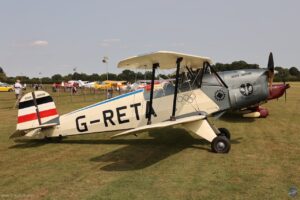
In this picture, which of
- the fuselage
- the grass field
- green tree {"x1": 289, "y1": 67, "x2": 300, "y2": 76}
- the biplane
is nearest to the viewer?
the grass field

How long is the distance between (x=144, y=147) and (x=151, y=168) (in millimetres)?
2167

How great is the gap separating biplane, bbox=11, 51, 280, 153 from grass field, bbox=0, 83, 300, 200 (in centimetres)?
51

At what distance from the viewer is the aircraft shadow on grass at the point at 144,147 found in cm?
702

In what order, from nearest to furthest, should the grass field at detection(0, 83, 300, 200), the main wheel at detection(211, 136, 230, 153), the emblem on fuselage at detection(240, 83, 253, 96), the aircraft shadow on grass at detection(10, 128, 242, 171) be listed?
the grass field at detection(0, 83, 300, 200)
the aircraft shadow on grass at detection(10, 128, 242, 171)
the main wheel at detection(211, 136, 230, 153)
the emblem on fuselage at detection(240, 83, 253, 96)

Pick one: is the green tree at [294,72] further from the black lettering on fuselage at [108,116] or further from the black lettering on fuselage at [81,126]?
the black lettering on fuselage at [81,126]

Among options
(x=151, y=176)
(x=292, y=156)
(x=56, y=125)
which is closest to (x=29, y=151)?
(x=56, y=125)

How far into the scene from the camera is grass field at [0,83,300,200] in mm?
5176

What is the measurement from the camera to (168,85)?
28.8 feet

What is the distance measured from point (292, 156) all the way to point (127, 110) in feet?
14.1

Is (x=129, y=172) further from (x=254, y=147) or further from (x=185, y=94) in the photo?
(x=254, y=147)

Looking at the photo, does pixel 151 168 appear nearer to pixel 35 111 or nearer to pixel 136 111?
pixel 136 111

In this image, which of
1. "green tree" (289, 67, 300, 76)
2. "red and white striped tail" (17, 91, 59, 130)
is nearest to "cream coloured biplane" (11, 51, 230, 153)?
"red and white striped tail" (17, 91, 59, 130)

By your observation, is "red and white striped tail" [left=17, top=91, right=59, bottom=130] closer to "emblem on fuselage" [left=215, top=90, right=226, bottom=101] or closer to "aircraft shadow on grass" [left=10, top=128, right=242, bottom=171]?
"aircraft shadow on grass" [left=10, top=128, right=242, bottom=171]

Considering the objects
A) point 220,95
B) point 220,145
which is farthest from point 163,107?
point 220,145
